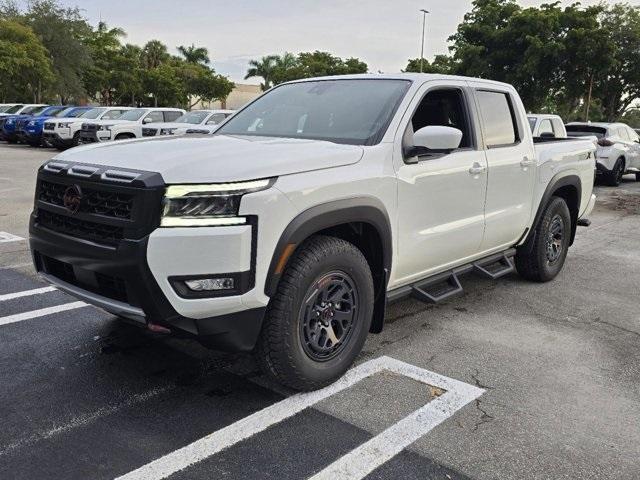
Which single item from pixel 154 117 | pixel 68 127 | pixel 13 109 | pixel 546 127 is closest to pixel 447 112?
pixel 546 127

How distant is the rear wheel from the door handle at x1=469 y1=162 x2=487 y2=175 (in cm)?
1236

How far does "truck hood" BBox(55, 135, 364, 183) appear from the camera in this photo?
9.76 feet

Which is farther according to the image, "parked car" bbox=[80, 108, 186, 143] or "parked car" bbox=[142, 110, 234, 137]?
"parked car" bbox=[80, 108, 186, 143]

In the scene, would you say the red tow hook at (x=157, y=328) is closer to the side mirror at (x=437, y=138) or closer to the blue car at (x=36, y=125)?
the side mirror at (x=437, y=138)

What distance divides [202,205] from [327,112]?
1596mm

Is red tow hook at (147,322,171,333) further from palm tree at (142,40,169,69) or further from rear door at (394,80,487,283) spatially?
palm tree at (142,40,169,69)

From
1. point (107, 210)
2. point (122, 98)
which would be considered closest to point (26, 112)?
point (107, 210)

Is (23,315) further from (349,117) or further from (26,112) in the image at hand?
(26,112)

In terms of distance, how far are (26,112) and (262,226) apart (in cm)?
2658

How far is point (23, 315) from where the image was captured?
474 cm

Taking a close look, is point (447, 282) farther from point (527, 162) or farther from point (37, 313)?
point (37, 313)

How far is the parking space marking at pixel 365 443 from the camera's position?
9.16 ft

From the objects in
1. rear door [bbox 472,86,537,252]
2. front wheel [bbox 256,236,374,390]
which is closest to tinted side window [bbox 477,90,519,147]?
rear door [bbox 472,86,537,252]

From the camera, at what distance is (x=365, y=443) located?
119 inches
